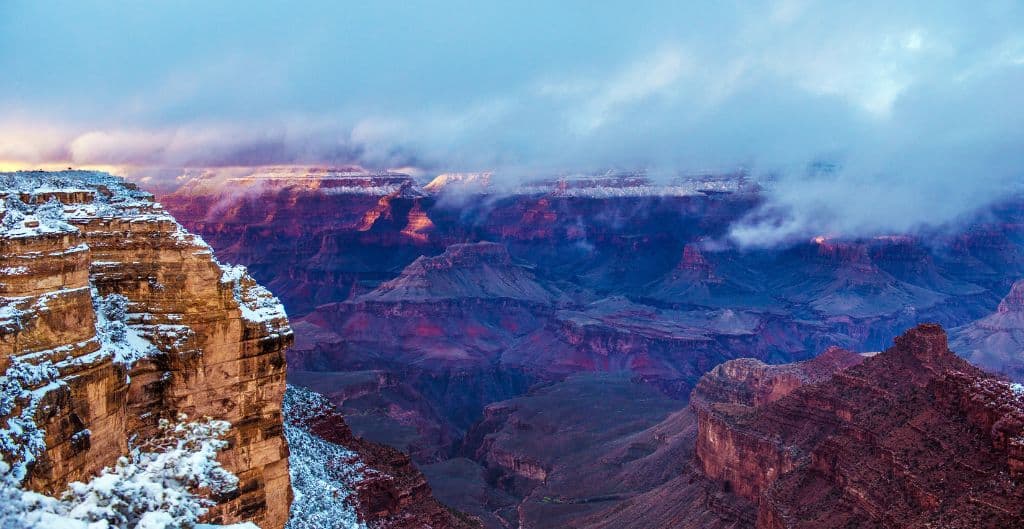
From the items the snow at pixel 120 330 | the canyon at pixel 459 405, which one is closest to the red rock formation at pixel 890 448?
the canyon at pixel 459 405

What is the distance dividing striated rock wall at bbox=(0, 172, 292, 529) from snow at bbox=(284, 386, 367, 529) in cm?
1069

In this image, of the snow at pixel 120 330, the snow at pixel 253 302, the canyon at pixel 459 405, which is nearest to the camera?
the canyon at pixel 459 405

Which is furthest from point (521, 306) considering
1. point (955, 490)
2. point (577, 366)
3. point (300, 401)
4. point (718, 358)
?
point (955, 490)

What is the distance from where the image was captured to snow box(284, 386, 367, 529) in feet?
103

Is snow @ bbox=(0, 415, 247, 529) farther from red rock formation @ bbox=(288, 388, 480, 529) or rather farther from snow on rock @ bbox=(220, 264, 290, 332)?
red rock formation @ bbox=(288, 388, 480, 529)

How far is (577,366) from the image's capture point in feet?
458

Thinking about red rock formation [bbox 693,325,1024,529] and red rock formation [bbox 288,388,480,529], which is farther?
red rock formation [bbox 288,388,480,529]

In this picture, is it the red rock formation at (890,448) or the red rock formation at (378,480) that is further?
the red rock formation at (378,480)

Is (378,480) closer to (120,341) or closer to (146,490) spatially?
(120,341)

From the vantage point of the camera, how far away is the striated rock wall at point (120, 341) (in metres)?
12.7

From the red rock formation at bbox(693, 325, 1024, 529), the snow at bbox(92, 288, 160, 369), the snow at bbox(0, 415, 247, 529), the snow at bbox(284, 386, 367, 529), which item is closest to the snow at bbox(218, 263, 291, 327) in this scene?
the snow at bbox(92, 288, 160, 369)

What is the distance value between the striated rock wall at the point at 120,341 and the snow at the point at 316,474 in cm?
1069

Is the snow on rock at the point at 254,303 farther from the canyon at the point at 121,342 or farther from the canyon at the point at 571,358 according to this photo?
the canyon at the point at 571,358

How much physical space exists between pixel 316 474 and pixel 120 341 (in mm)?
20857
